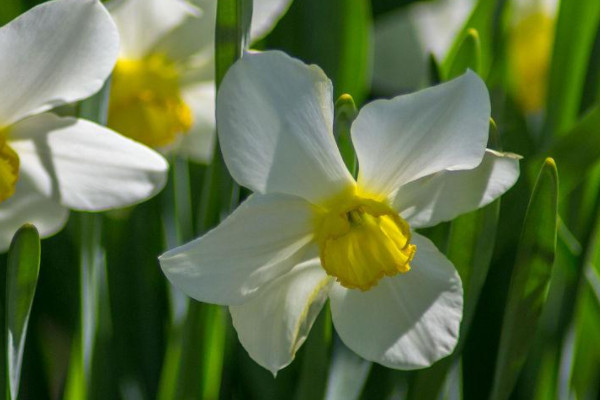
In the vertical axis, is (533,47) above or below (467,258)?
below

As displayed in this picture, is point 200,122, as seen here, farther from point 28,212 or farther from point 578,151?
point 578,151

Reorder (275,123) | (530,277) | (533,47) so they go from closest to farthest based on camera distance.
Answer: (275,123)
(530,277)
(533,47)

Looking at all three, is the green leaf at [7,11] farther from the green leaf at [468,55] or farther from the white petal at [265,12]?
the green leaf at [468,55]

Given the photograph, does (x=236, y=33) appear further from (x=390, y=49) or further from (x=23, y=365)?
(x=390, y=49)

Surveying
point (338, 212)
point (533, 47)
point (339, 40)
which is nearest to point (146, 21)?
point (339, 40)

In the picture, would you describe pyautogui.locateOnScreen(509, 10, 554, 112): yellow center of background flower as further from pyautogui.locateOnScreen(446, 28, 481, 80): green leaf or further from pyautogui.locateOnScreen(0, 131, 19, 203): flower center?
pyautogui.locateOnScreen(0, 131, 19, 203): flower center

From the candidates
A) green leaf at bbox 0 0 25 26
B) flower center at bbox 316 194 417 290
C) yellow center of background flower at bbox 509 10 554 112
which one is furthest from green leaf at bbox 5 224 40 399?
yellow center of background flower at bbox 509 10 554 112
